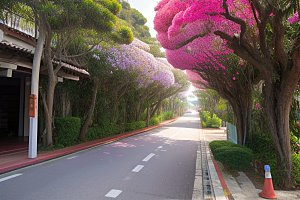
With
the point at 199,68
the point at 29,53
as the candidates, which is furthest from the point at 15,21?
the point at 199,68

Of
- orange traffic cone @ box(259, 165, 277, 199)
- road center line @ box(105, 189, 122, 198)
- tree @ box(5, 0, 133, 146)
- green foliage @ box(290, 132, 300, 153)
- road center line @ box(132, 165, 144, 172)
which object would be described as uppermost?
tree @ box(5, 0, 133, 146)

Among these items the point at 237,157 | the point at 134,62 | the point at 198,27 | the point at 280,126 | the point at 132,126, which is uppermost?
the point at 134,62

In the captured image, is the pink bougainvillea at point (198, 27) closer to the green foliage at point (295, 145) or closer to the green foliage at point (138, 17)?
the green foliage at point (295, 145)

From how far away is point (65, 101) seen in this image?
11594 mm

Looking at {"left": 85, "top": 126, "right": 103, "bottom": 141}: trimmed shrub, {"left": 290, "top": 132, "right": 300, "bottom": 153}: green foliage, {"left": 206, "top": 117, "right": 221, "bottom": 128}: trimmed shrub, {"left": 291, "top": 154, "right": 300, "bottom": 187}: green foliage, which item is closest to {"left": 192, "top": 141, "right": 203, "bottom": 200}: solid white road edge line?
{"left": 291, "top": 154, "right": 300, "bottom": 187}: green foliage

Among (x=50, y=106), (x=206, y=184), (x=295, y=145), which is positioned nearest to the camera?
(x=206, y=184)

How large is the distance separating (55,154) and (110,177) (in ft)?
12.2

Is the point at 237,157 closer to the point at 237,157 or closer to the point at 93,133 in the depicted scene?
the point at 237,157

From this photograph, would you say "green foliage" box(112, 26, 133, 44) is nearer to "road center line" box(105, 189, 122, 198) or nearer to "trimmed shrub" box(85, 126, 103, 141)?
"trimmed shrub" box(85, 126, 103, 141)

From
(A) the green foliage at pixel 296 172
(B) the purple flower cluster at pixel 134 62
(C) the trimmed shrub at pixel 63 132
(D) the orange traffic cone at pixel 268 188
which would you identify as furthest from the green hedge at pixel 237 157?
(B) the purple flower cluster at pixel 134 62

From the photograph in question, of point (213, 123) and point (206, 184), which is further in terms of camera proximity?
point (213, 123)

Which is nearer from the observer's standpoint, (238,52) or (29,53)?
(238,52)

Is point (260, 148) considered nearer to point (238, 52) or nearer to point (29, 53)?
point (238, 52)

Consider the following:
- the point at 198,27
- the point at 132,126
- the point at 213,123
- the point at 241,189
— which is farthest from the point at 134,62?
the point at 213,123
